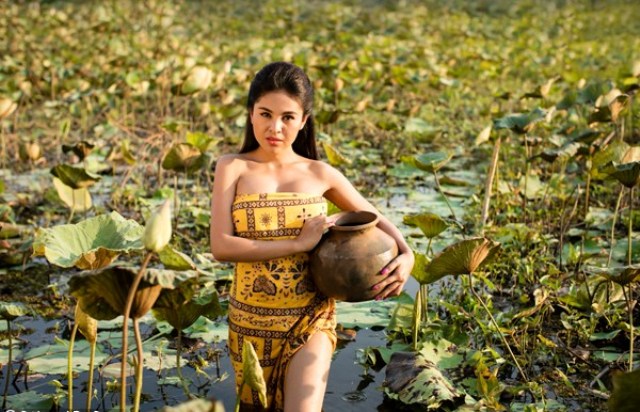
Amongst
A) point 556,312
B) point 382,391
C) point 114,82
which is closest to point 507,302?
point 556,312

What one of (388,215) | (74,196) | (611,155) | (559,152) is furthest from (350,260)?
(388,215)

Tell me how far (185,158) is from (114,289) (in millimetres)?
2010

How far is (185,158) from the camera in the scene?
3.60 metres

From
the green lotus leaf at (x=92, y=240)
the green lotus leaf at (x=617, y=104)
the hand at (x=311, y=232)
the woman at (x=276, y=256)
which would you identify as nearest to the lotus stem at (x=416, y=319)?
the woman at (x=276, y=256)

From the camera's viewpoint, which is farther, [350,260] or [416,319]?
[416,319]

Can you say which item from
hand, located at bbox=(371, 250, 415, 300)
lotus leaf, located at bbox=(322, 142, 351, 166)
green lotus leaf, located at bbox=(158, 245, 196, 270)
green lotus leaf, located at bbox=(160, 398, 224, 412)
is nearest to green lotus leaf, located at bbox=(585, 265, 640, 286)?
hand, located at bbox=(371, 250, 415, 300)

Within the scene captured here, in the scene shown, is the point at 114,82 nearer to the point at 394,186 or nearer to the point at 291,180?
the point at 394,186

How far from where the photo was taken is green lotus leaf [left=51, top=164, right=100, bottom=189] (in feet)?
10.9

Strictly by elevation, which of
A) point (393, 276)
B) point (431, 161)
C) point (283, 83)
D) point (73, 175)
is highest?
point (283, 83)

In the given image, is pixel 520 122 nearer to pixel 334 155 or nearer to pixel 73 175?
pixel 334 155

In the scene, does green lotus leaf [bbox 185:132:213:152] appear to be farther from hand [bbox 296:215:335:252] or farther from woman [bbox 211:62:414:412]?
hand [bbox 296:215:335:252]

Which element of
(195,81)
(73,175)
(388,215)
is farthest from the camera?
(195,81)

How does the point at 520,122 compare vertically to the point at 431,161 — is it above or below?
above

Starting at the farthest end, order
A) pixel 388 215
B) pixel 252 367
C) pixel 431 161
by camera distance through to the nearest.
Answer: pixel 388 215 < pixel 431 161 < pixel 252 367
